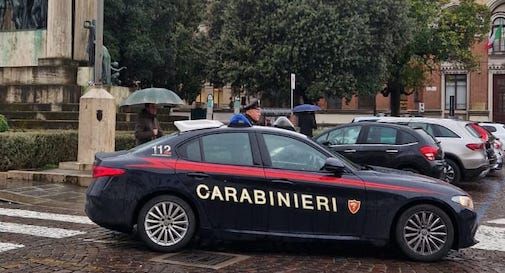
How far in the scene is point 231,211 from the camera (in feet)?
23.5

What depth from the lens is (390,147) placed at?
1252 centimetres

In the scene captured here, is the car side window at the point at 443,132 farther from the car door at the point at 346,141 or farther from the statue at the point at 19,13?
the statue at the point at 19,13

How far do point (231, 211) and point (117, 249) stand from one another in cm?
145

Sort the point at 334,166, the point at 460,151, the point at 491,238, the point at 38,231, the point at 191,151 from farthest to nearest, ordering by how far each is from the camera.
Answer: the point at 460,151, the point at 491,238, the point at 38,231, the point at 191,151, the point at 334,166

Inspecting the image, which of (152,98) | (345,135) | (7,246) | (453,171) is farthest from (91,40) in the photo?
(7,246)

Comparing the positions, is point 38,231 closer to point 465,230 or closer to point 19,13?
point 465,230

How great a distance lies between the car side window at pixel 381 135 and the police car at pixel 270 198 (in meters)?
5.30

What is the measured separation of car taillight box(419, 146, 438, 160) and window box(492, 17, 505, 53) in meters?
40.0

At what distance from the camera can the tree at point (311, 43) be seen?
2980cm

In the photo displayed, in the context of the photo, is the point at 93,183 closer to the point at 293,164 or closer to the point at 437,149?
the point at 293,164

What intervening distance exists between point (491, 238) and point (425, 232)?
207 cm

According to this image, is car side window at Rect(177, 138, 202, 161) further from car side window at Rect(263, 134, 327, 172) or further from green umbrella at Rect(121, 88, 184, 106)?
green umbrella at Rect(121, 88, 184, 106)

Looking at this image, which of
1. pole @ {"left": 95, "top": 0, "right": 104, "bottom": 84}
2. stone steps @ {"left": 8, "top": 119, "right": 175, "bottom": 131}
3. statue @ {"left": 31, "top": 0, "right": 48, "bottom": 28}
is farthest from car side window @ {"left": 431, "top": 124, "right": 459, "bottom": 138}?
statue @ {"left": 31, "top": 0, "right": 48, "bottom": 28}

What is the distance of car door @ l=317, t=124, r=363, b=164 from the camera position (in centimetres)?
1279
